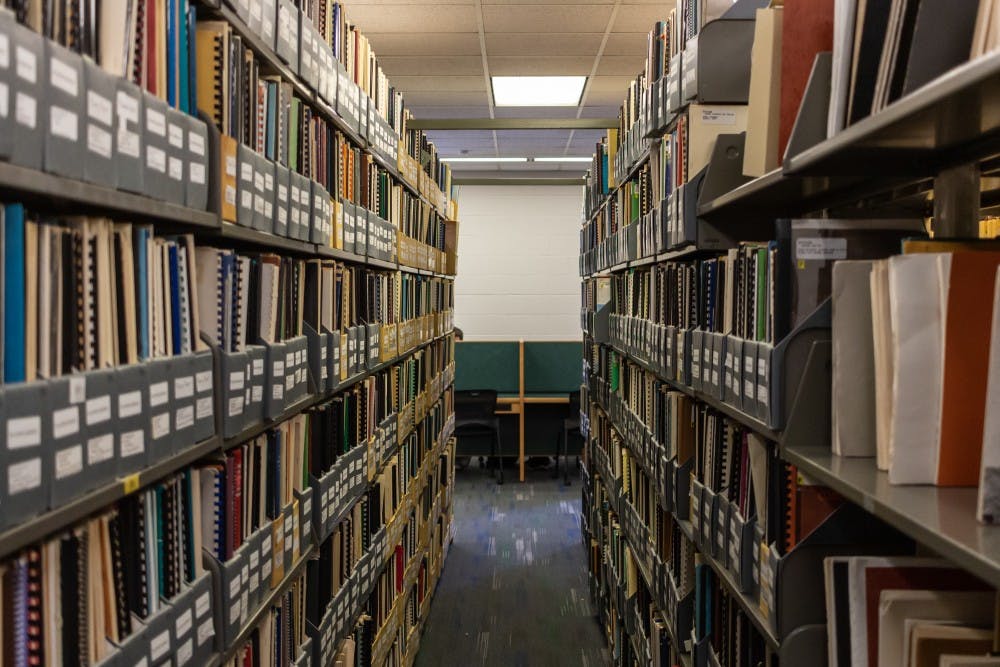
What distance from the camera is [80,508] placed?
977 millimetres

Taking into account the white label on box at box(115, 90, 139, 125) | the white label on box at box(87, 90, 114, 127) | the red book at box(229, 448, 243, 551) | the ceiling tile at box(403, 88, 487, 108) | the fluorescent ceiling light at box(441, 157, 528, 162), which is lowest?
the red book at box(229, 448, 243, 551)

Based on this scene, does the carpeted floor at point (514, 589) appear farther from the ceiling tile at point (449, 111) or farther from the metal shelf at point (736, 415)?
the ceiling tile at point (449, 111)

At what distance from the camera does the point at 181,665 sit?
50.6 inches

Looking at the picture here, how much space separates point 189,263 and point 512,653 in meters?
3.10

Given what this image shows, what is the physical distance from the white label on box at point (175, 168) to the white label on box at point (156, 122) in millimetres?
43

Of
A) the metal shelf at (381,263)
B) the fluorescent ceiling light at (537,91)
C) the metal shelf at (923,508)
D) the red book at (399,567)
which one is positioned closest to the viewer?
the metal shelf at (923,508)

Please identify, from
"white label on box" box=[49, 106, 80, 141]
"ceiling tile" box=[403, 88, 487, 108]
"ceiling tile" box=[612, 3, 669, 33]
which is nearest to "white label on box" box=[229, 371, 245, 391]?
"white label on box" box=[49, 106, 80, 141]

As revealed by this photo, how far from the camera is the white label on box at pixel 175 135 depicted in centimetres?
122

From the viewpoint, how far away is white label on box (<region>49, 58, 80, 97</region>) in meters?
0.90

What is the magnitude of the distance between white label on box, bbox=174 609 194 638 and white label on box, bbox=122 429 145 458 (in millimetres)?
318

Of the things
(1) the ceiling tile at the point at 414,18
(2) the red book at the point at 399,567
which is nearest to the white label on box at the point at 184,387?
(2) the red book at the point at 399,567

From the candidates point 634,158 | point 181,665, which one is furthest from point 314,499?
point 634,158

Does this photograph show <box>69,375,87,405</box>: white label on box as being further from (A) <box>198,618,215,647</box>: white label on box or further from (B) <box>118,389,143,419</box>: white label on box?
(A) <box>198,618,215,647</box>: white label on box

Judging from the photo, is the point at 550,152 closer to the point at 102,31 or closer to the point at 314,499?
the point at 314,499
